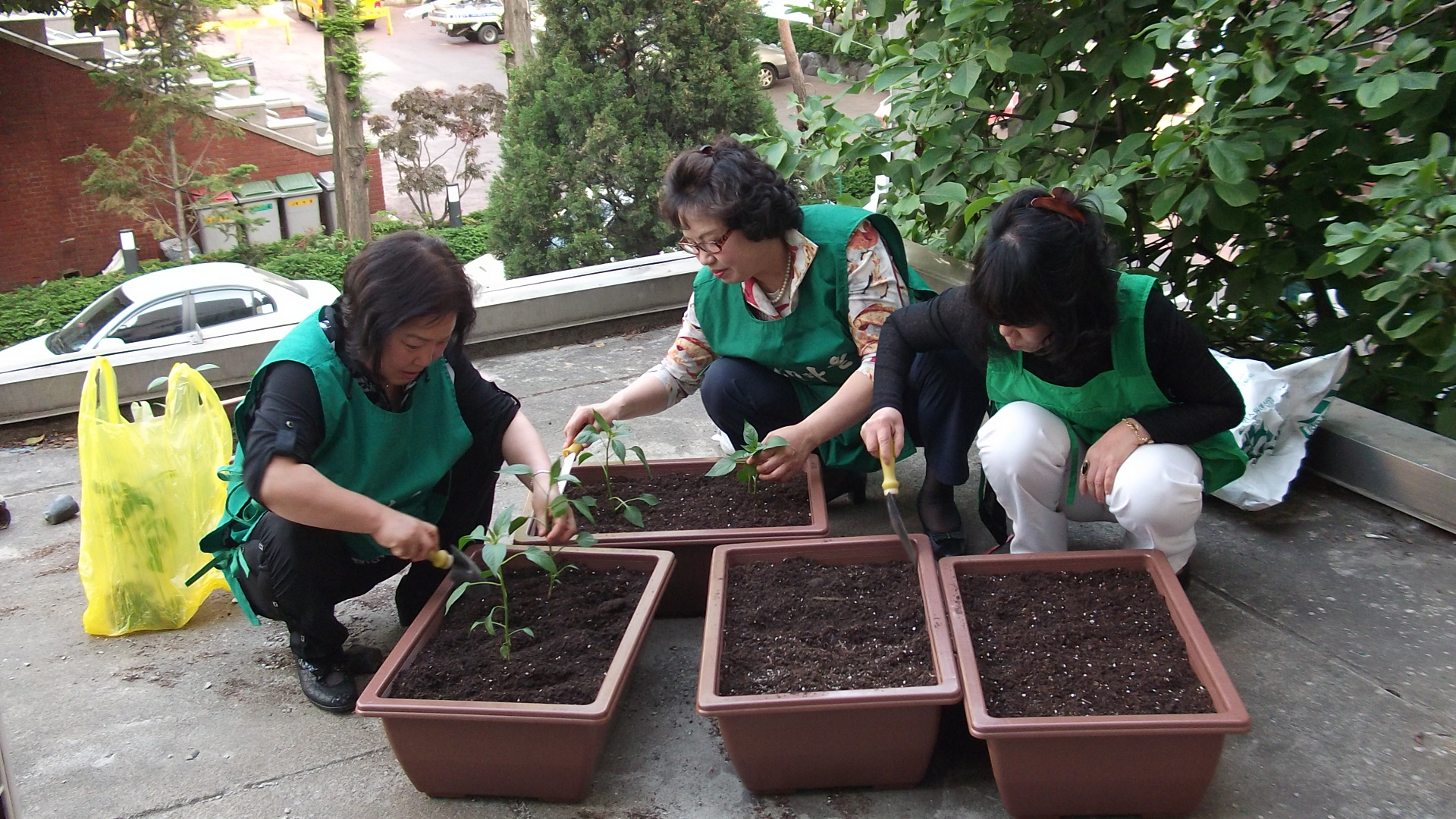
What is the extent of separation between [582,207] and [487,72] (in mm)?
14155

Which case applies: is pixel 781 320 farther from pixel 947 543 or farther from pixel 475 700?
pixel 475 700

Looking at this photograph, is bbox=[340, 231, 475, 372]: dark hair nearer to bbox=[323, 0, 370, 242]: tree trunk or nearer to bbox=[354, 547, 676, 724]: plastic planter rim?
bbox=[354, 547, 676, 724]: plastic planter rim

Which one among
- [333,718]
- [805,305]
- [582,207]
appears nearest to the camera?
[333,718]

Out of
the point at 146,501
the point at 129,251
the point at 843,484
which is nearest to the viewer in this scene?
the point at 146,501

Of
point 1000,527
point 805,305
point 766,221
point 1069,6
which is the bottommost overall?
point 1000,527

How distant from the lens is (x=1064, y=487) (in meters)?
2.04

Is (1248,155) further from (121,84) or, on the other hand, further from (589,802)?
(121,84)

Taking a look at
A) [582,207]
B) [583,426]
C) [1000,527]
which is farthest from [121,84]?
[1000,527]

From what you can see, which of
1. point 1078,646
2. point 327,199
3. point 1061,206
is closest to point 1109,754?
point 1078,646

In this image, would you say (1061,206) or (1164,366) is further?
(1164,366)

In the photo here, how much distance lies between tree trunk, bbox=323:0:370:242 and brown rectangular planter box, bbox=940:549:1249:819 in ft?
25.5

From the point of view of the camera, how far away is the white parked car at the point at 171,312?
17.2 ft

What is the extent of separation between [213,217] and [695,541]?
858cm

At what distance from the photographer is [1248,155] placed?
7.21 feet
